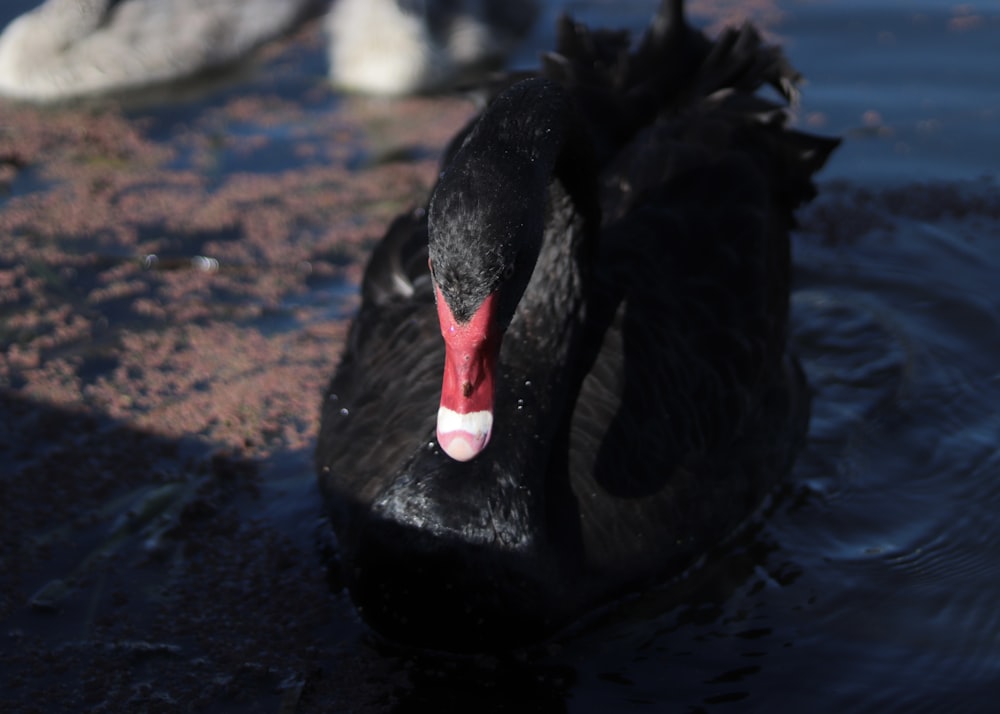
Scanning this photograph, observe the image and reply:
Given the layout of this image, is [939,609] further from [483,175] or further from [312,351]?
[312,351]

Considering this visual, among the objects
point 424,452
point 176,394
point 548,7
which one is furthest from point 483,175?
point 548,7

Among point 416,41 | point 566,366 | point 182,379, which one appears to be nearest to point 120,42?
point 416,41

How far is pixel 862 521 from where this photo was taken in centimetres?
477

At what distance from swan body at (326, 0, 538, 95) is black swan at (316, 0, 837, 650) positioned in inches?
125

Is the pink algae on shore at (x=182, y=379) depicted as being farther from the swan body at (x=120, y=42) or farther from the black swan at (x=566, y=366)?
the black swan at (x=566, y=366)

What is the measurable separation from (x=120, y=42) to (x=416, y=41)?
185 cm

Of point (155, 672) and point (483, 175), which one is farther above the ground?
point (483, 175)

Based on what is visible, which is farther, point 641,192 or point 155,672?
point 641,192

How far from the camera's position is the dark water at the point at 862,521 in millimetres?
4012

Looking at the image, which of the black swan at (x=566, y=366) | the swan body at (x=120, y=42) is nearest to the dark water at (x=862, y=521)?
the black swan at (x=566, y=366)

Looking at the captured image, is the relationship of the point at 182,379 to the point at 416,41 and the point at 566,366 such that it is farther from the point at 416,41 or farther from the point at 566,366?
the point at 416,41

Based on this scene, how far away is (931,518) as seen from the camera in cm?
478

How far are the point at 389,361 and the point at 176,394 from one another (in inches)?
53.4

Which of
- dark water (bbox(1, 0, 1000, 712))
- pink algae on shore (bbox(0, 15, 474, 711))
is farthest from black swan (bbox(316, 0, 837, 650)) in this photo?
pink algae on shore (bbox(0, 15, 474, 711))
